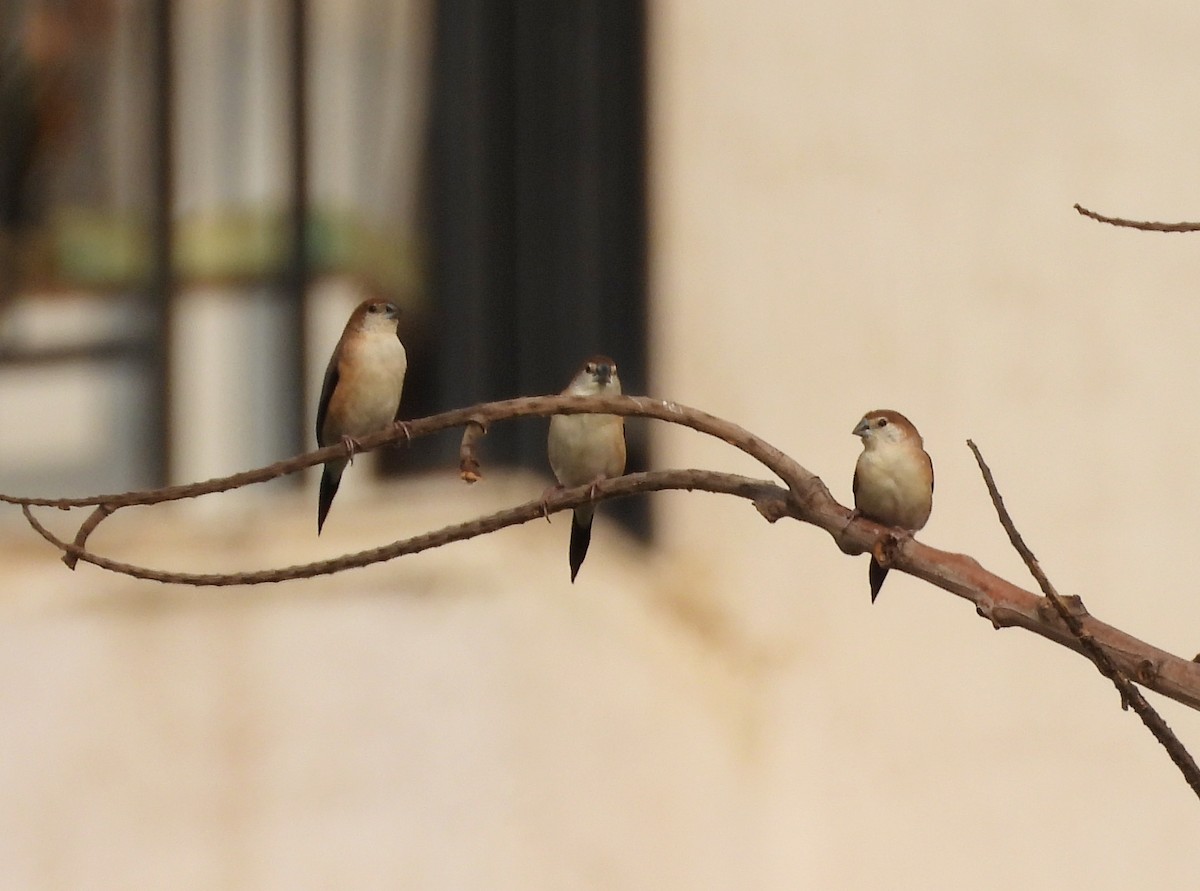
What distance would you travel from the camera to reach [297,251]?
17.0 feet

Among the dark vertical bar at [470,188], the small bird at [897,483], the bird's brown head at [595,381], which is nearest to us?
the small bird at [897,483]

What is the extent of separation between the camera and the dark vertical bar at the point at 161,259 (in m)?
5.04

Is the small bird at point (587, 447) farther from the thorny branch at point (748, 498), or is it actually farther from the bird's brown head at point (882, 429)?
the thorny branch at point (748, 498)

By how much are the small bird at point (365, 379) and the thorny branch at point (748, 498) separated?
1.13m

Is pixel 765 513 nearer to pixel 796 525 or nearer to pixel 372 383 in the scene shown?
pixel 372 383

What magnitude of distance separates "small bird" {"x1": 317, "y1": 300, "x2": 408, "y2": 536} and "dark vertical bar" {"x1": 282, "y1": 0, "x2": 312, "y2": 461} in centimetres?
223

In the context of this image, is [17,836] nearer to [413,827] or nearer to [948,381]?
[413,827]

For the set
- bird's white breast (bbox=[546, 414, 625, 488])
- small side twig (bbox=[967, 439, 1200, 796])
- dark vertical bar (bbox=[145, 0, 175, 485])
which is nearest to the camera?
small side twig (bbox=[967, 439, 1200, 796])

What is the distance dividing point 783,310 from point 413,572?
1.31m

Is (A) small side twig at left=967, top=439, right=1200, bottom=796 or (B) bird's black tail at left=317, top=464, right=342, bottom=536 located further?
(B) bird's black tail at left=317, top=464, right=342, bottom=536

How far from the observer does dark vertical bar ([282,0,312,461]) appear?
5133 mm

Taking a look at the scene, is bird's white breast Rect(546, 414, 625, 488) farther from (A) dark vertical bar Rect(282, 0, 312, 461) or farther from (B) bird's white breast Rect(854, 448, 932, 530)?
(A) dark vertical bar Rect(282, 0, 312, 461)

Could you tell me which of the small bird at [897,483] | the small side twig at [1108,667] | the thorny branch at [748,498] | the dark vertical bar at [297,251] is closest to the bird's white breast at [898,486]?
the small bird at [897,483]

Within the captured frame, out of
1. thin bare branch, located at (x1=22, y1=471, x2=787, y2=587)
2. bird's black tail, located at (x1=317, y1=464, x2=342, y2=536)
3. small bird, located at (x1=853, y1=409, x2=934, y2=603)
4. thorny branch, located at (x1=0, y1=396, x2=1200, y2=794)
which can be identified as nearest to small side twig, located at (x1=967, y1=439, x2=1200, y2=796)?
thorny branch, located at (x1=0, y1=396, x2=1200, y2=794)
